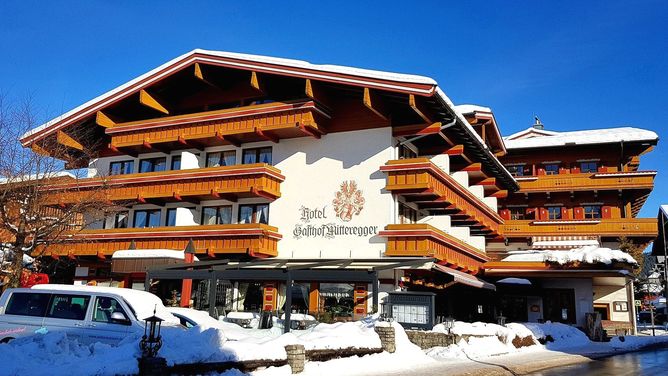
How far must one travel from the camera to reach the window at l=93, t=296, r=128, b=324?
13.4m

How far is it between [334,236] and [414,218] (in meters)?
4.83

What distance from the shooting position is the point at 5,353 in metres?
9.31

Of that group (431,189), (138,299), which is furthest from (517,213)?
(138,299)

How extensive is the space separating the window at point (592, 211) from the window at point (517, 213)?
15.2 feet

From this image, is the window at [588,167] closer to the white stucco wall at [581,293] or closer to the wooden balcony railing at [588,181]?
the wooden balcony railing at [588,181]

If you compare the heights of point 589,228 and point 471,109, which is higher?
point 471,109

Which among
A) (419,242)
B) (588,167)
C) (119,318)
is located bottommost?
(119,318)

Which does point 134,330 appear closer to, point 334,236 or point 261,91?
point 334,236

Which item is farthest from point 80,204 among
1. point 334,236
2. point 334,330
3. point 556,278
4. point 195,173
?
point 556,278

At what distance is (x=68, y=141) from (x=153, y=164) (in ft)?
16.6

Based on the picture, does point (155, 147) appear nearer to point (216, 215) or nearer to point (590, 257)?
point (216, 215)

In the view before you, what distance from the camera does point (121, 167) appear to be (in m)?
36.4

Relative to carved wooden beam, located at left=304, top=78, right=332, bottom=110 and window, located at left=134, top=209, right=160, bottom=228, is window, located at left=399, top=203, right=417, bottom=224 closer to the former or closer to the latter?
carved wooden beam, located at left=304, top=78, right=332, bottom=110

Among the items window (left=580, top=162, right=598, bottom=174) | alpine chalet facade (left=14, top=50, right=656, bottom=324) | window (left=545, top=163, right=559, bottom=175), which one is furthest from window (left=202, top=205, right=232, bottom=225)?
window (left=580, top=162, right=598, bottom=174)
